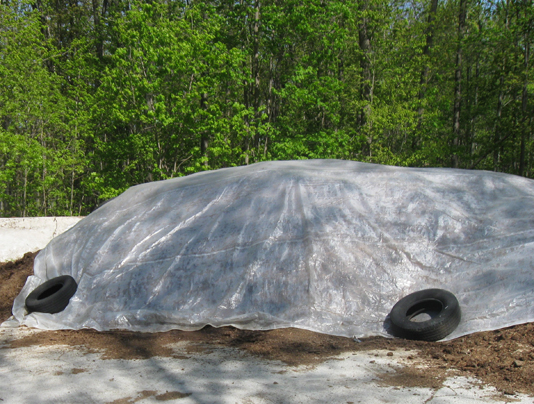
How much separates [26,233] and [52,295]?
3633 mm

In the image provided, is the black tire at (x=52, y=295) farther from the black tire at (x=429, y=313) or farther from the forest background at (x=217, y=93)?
the forest background at (x=217, y=93)

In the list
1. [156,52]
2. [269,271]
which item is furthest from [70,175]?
[269,271]

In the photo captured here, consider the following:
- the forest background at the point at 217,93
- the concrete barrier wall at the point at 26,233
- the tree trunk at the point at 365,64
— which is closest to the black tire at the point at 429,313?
the concrete barrier wall at the point at 26,233

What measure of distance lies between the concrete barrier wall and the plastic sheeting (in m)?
2.57

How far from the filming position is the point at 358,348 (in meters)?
3.82

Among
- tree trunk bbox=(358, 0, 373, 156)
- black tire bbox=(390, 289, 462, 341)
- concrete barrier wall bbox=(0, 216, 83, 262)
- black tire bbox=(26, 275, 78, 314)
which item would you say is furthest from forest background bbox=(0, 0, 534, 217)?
→ black tire bbox=(390, 289, 462, 341)

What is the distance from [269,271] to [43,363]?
7.03 feet

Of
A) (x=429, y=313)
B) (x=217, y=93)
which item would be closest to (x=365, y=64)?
(x=217, y=93)

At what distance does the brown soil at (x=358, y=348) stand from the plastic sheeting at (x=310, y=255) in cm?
13

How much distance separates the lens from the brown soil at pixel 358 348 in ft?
10.2

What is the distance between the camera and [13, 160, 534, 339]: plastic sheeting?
425 centimetres

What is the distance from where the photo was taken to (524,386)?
285 cm

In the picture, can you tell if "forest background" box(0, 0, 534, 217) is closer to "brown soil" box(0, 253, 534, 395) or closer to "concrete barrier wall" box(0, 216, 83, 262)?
"concrete barrier wall" box(0, 216, 83, 262)

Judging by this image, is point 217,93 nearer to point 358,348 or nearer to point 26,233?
point 26,233
